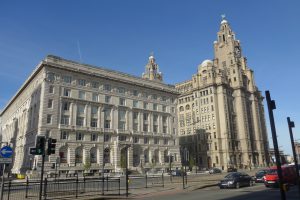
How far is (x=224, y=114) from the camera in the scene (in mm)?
108438

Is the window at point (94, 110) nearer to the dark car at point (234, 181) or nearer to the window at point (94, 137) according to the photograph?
the window at point (94, 137)

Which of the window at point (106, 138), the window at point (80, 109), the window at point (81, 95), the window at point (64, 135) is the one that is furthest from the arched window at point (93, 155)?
the window at point (81, 95)

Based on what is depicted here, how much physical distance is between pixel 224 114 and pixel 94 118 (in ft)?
194

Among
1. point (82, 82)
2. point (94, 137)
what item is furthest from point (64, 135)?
point (82, 82)

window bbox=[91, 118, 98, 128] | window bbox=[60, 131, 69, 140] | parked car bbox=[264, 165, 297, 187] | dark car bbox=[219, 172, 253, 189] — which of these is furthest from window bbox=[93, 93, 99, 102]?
parked car bbox=[264, 165, 297, 187]

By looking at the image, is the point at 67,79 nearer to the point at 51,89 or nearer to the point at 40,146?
the point at 51,89

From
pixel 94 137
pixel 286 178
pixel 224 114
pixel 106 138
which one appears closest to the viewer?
pixel 286 178

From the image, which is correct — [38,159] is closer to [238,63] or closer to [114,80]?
[114,80]

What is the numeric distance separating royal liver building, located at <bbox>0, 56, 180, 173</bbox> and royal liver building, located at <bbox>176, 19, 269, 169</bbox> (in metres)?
29.6

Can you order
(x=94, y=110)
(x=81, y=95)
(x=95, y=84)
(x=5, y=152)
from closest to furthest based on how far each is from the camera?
(x=5, y=152)
(x=81, y=95)
(x=94, y=110)
(x=95, y=84)

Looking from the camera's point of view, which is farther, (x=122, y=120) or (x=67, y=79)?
(x=122, y=120)

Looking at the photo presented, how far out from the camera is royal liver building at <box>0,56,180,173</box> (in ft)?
201

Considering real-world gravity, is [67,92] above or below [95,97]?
above

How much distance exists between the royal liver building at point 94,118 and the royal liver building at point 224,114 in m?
29.6
